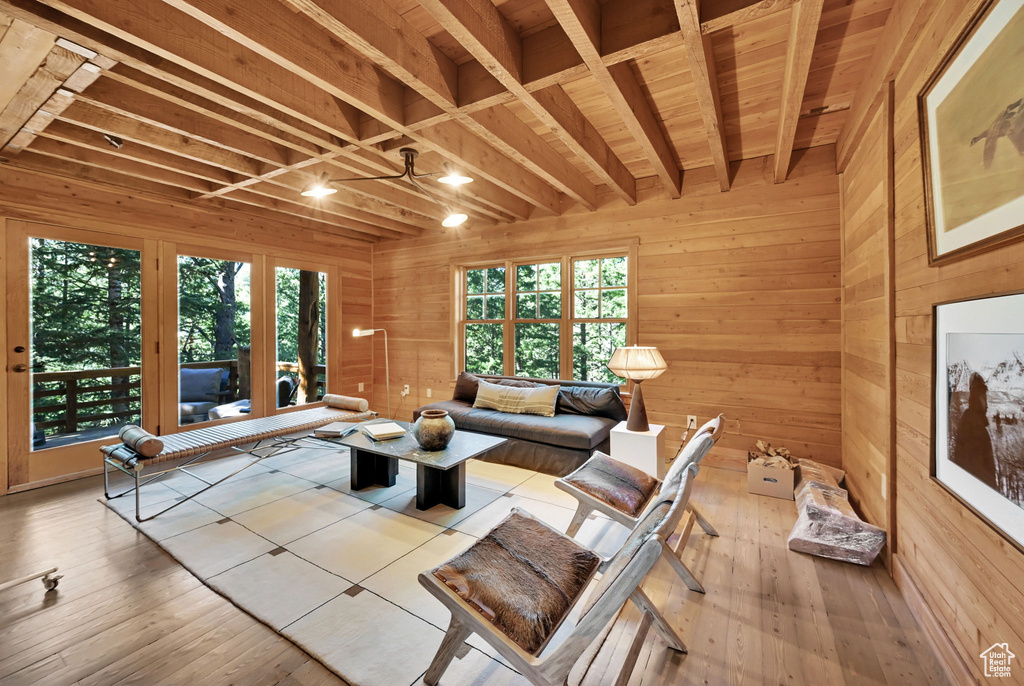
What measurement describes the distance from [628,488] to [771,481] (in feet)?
4.98

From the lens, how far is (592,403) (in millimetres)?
3873

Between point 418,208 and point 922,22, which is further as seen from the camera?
point 418,208

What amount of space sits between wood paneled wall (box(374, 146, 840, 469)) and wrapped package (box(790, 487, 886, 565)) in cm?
116

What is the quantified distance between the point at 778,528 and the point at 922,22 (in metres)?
2.60

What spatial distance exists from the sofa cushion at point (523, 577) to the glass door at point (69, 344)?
160 inches

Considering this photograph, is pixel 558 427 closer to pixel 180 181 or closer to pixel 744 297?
pixel 744 297

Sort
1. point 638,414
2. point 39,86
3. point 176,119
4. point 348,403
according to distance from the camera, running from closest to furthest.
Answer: point 39,86 < point 176,119 < point 638,414 < point 348,403

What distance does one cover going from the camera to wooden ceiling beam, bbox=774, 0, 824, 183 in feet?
5.30

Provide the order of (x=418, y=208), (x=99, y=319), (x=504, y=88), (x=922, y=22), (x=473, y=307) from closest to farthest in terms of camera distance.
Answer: (x=922, y=22), (x=504, y=88), (x=99, y=319), (x=418, y=208), (x=473, y=307)

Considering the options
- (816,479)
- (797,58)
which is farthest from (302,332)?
(816,479)

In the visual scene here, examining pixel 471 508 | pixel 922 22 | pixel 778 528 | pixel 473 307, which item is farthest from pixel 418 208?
pixel 778 528

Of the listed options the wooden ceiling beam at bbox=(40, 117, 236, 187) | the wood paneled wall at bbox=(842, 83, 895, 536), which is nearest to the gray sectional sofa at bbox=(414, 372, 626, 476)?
the wood paneled wall at bbox=(842, 83, 895, 536)

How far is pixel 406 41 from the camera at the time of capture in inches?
76.2

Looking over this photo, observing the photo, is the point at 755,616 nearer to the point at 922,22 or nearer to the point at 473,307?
the point at 922,22
